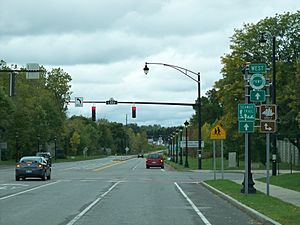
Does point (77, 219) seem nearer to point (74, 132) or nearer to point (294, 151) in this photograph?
point (294, 151)

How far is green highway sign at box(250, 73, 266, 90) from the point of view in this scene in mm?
22203

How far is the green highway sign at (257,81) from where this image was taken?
2220 cm

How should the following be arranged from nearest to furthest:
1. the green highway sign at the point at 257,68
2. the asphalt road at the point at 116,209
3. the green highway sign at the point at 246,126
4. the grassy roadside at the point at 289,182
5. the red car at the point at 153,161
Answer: the asphalt road at the point at 116,209, the green highway sign at the point at 257,68, the green highway sign at the point at 246,126, the grassy roadside at the point at 289,182, the red car at the point at 153,161

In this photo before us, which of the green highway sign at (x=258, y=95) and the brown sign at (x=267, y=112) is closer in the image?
the brown sign at (x=267, y=112)

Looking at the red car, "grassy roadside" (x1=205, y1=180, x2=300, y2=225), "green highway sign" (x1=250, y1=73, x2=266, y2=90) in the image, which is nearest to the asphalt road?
"grassy roadside" (x1=205, y1=180, x2=300, y2=225)

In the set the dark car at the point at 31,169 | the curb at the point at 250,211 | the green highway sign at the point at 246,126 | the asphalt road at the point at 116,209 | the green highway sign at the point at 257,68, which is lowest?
the asphalt road at the point at 116,209

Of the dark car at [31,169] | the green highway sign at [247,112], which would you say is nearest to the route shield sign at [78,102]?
the dark car at [31,169]

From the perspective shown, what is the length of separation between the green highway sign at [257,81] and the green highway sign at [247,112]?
2.71ft

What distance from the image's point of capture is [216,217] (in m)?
16.9

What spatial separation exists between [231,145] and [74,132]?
248ft

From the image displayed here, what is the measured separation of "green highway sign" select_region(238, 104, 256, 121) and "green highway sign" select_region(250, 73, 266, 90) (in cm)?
82

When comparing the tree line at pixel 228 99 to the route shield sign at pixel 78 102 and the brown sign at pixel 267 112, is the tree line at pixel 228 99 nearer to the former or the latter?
the brown sign at pixel 267 112

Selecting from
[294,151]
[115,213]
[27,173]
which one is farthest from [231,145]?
[115,213]

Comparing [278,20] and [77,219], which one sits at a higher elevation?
[278,20]
